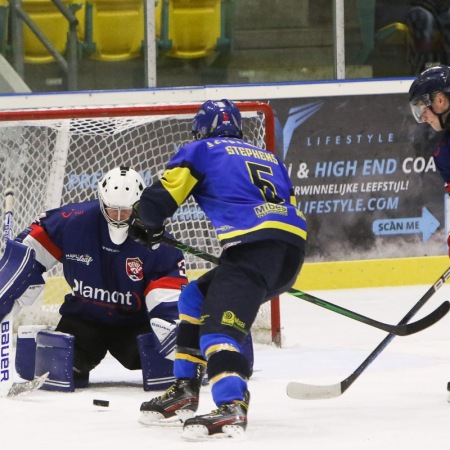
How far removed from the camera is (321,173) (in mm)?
7145

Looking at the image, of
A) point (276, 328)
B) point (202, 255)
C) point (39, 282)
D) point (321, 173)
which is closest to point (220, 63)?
point (321, 173)

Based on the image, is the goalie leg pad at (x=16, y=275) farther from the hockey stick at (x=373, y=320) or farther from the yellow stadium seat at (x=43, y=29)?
the yellow stadium seat at (x=43, y=29)

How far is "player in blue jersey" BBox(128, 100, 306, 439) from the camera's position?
3.31 meters

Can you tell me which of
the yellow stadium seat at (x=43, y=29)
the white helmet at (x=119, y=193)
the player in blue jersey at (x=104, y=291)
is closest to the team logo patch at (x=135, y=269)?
the player in blue jersey at (x=104, y=291)

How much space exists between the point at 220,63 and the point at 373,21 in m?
0.95

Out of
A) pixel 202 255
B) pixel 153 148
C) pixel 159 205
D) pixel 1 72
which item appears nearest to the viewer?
pixel 159 205

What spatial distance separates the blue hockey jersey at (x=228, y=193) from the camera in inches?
134

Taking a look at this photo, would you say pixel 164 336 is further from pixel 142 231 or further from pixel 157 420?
pixel 142 231

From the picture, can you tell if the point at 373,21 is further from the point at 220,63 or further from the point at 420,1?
the point at 220,63

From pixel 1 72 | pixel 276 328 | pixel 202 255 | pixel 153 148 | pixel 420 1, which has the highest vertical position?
pixel 420 1

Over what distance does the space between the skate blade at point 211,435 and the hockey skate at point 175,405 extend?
10.5 inches

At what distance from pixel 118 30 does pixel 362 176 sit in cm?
164

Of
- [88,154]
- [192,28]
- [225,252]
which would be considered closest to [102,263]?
[225,252]

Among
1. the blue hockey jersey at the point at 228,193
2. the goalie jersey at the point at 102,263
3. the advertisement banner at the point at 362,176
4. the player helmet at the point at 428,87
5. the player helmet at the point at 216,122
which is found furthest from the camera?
the advertisement banner at the point at 362,176
